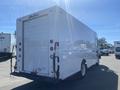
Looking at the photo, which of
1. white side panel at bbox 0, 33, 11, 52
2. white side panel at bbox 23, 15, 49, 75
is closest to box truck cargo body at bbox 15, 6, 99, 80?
white side panel at bbox 23, 15, 49, 75

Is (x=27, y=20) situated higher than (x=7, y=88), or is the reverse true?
(x=27, y=20)

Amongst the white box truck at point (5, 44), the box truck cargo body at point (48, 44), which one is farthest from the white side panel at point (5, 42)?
the box truck cargo body at point (48, 44)

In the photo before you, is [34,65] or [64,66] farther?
[34,65]

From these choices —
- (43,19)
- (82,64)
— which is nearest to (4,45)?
(82,64)

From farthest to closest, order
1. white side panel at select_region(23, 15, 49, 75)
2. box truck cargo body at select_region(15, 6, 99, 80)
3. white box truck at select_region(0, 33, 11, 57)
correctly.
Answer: white box truck at select_region(0, 33, 11, 57) < white side panel at select_region(23, 15, 49, 75) < box truck cargo body at select_region(15, 6, 99, 80)

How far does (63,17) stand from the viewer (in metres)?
7.04

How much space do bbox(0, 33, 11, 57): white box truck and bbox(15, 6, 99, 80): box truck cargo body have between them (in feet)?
53.6

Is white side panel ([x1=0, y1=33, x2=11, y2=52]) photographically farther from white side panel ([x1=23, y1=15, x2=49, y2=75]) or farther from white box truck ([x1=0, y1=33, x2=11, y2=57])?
white side panel ([x1=23, y1=15, x2=49, y2=75])

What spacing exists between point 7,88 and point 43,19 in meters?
3.35

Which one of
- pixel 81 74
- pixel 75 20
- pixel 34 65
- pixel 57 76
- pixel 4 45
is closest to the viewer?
pixel 57 76

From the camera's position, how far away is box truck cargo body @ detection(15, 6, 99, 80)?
6657 mm

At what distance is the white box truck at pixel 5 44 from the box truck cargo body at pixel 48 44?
643 inches

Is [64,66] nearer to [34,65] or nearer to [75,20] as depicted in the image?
[34,65]

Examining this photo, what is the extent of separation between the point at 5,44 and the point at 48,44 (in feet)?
59.6
